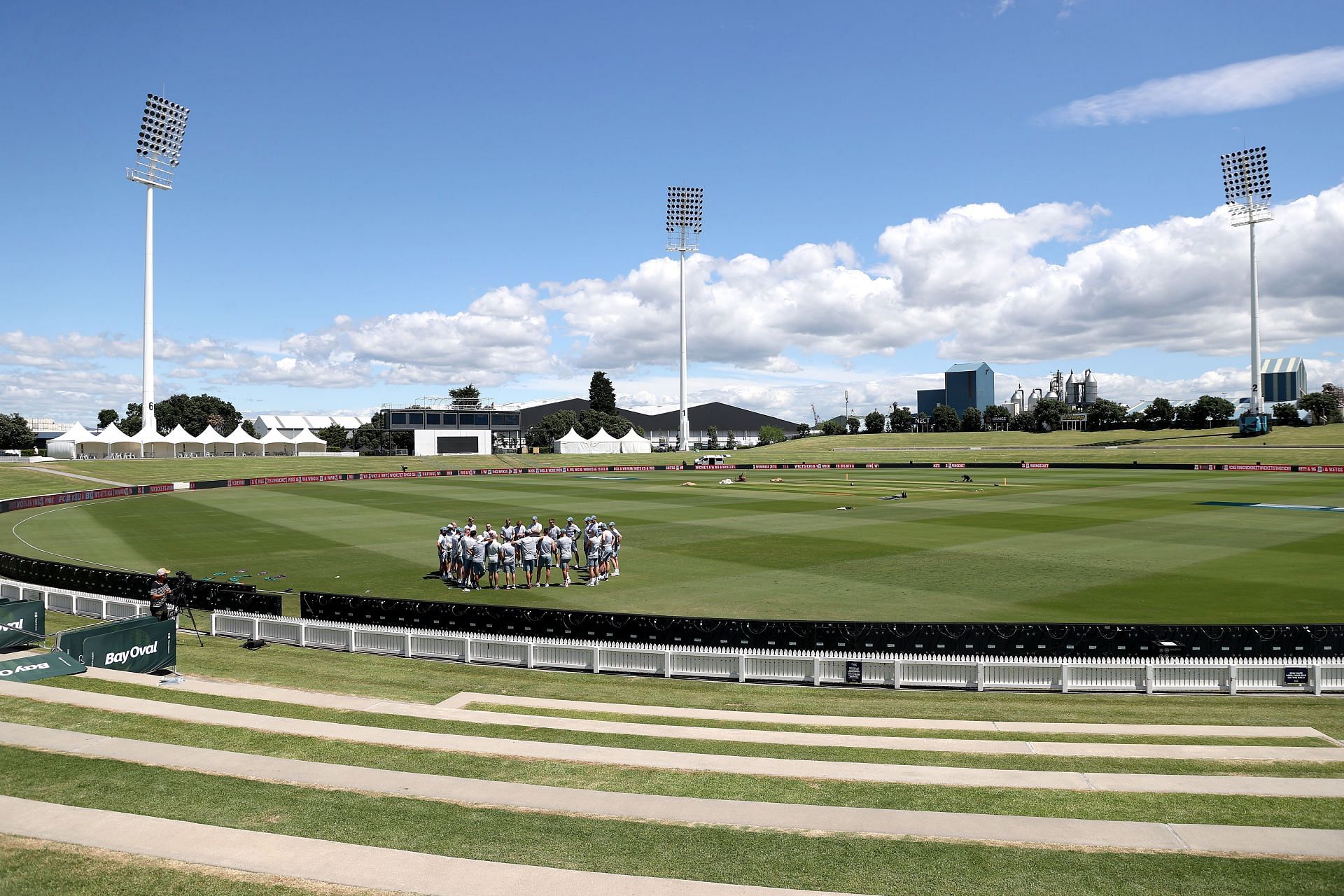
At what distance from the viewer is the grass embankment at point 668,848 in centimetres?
741

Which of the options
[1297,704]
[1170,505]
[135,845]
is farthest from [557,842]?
[1170,505]

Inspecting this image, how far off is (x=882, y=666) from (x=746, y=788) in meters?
7.31

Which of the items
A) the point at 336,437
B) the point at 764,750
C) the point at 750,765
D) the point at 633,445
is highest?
the point at 336,437

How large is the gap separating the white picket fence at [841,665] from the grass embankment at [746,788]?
6.54 m

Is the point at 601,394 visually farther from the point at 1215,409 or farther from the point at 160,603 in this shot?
the point at 160,603

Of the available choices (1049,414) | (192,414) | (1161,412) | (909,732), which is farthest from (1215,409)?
(192,414)

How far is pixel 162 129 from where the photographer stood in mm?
100812

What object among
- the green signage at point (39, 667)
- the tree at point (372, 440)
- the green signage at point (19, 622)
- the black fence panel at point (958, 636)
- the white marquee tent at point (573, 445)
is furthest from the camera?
the tree at point (372, 440)

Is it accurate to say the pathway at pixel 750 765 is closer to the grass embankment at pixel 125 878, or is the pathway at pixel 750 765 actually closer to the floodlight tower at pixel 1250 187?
the grass embankment at pixel 125 878

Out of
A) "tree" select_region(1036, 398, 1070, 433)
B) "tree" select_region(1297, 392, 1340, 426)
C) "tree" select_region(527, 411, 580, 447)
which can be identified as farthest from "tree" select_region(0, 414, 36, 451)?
"tree" select_region(1297, 392, 1340, 426)

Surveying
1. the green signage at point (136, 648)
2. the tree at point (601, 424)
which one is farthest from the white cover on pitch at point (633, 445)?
the green signage at point (136, 648)

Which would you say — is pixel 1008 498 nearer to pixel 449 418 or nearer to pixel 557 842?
pixel 557 842

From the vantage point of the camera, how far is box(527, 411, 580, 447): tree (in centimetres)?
16800

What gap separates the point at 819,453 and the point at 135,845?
146 meters
